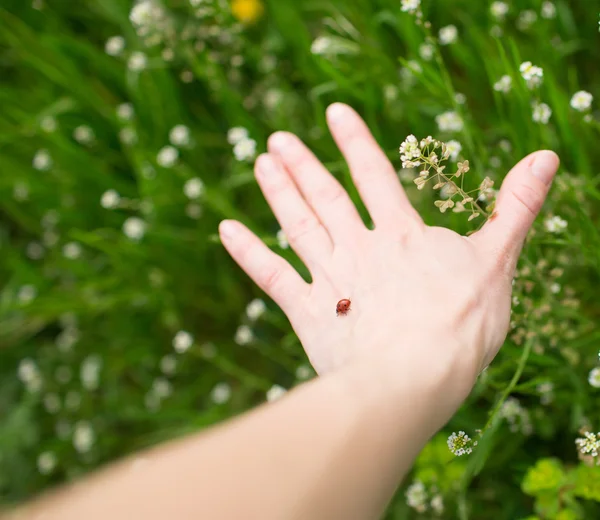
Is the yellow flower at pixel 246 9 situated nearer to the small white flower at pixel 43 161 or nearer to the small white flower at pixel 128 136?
the small white flower at pixel 128 136

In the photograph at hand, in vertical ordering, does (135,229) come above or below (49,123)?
below

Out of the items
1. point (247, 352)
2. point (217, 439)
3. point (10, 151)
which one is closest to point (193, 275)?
point (247, 352)

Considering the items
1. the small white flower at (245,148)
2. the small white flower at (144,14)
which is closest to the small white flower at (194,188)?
the small white flower at (245,148)

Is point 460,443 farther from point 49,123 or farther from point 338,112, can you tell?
point 49,123

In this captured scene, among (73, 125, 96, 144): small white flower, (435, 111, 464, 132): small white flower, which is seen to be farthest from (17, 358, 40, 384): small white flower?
(435, 111, 464, 132): small white flower

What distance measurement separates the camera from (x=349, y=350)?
1.43 m

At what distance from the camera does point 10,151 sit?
2.85m

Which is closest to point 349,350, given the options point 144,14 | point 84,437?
point 144,14

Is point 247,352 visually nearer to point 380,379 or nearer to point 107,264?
point 107,264

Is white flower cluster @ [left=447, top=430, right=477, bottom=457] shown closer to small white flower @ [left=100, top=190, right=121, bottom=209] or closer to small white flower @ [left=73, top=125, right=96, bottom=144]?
small white flower @ [left=100, top=190, right=121, bottom=209]

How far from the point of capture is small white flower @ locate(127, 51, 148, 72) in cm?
242

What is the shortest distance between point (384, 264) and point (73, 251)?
1.73 m

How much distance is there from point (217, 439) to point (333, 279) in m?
0.55

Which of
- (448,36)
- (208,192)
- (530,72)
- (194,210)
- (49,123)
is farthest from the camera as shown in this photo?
(49,123)
